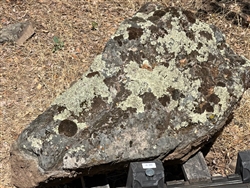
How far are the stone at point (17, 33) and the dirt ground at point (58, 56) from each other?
0.06 m

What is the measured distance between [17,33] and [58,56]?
1.78 feet

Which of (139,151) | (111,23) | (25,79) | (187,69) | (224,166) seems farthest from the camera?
(111,23)

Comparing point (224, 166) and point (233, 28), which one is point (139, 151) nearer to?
point (224, 166)

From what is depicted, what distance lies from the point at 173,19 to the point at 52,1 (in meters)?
2.08

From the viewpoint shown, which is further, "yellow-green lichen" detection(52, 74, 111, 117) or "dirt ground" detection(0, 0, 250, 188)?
"dirt ground" detection(0, 0, 250, 188)

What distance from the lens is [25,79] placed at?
15.2 ft

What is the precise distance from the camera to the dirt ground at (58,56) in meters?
4.31

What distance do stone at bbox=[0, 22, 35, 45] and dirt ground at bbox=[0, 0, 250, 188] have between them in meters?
0.06

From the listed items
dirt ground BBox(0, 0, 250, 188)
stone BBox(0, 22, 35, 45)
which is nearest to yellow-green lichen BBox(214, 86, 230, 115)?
dirt ground BBox(0, 0, 250, 188)

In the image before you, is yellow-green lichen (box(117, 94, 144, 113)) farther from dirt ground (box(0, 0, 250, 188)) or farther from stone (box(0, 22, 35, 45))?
stone (box(0, 22, 35, 45))

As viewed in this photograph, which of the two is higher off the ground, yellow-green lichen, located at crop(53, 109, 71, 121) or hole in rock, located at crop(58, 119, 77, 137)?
yellow-green lichen, located at crop(53, 109, 71, 121)

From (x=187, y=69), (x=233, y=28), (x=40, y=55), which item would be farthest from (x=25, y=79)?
(x=233, y=28)

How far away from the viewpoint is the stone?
4.89 m

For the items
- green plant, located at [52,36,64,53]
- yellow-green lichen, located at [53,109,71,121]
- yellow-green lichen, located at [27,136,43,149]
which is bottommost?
yellow-green lichen, located at [27,136,43,149]
